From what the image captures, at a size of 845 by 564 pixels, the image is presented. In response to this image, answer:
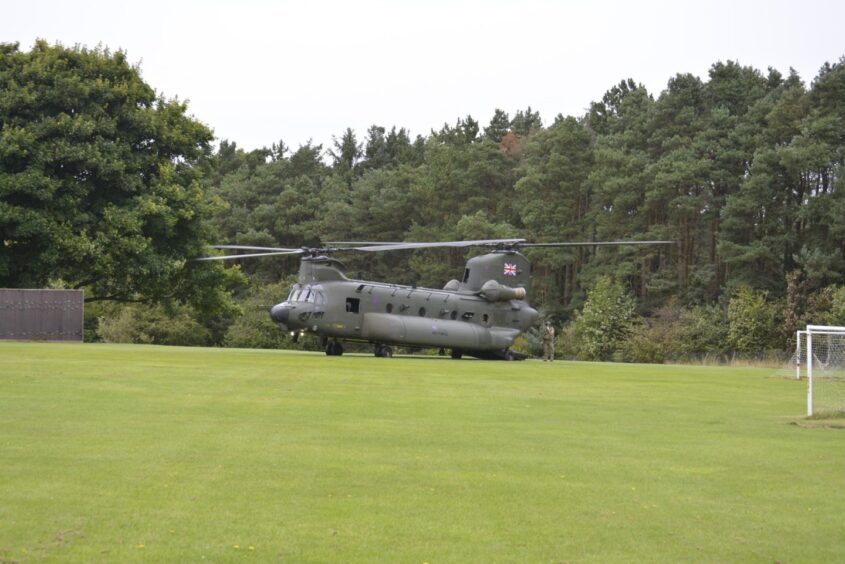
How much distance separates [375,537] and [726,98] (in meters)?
76.0

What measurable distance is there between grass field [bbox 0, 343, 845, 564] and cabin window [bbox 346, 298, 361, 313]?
1518 cm

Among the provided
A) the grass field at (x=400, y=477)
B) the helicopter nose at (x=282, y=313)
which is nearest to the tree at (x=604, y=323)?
the helicopter nose at (x=282, y=313)

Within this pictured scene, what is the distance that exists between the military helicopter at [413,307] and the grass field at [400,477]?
47.9 ft

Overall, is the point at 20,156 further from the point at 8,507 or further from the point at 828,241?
the point at 828,241

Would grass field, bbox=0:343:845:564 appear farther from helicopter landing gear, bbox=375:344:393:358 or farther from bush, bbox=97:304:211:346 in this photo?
bush, bbox=97:304:211:346

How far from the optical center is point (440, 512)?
9.46 metres

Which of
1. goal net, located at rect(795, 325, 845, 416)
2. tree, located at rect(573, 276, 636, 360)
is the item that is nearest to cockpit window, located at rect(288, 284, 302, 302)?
goal net, located at rect(795, 325, 845, 416)

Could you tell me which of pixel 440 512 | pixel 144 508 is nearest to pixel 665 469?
pixel 440 512

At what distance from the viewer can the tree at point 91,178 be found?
1737 inches

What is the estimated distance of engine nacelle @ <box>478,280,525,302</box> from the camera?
39.6 meters

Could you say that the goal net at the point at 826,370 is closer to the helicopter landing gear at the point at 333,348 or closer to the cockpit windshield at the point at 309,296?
the cockpit windshield at the point at 309,296

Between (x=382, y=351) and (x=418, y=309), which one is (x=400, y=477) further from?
(x=382, y=351)

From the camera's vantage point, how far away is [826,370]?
22.9 metres

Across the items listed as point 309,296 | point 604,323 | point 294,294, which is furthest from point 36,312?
point 604,323
